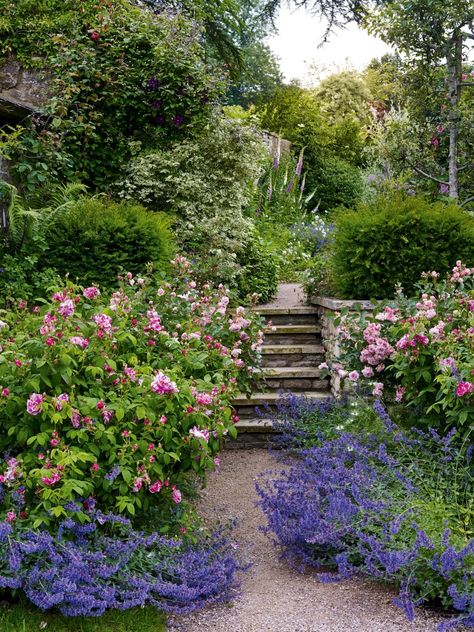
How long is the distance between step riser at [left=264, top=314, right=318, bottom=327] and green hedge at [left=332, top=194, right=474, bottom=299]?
1.00 m

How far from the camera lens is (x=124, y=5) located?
9633 mm

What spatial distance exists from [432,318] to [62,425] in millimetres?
2629

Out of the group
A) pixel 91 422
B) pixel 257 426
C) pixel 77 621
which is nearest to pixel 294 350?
pixel 257 426

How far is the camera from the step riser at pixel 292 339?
6.96m

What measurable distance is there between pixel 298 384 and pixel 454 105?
3987mm

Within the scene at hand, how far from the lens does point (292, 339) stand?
698cm

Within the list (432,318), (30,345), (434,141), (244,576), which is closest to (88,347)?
(30,345)

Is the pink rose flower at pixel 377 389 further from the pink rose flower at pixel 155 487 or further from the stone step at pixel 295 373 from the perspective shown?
the pink rose flower at pixel 155 487

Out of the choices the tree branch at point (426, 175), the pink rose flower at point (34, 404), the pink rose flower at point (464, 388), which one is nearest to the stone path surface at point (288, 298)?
the tree branch at point (426, 175)

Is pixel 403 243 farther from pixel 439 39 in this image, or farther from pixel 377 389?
pixel 439 39

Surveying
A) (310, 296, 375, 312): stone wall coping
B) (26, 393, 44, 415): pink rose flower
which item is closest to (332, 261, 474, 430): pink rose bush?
(310, 296, 375, 312): stone wall coping

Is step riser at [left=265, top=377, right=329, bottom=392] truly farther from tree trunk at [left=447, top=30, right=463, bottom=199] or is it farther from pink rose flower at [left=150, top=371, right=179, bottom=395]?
pink rose flower at [left=150, top=371, right=179, bottom=395]

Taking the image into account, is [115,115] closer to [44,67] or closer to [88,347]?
[44,67]

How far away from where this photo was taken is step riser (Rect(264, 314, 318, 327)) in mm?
7215
